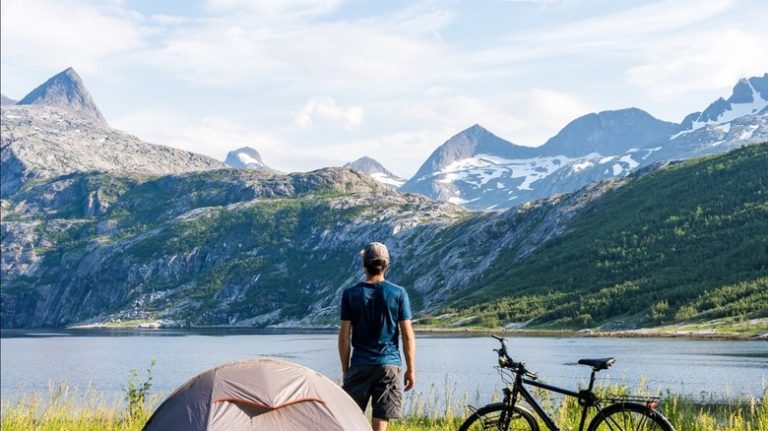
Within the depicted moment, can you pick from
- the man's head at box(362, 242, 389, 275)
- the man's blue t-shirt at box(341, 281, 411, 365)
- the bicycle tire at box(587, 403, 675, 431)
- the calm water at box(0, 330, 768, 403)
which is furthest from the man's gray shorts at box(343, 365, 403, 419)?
the calm water at box(0, 330, 768, 403)

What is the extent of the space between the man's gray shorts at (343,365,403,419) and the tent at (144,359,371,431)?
28 cm

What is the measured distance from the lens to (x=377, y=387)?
14680 mm

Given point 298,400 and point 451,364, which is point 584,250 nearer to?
point 451,364

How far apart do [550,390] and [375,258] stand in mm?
4301

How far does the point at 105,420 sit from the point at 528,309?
154 metres

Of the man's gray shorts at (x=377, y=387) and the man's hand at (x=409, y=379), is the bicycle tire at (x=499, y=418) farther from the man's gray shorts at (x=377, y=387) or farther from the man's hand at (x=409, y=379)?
the man's gray shorts at (x=377, y=387)

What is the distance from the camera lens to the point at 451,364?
76.4 metres

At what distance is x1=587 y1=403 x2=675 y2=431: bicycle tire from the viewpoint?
13.8 m

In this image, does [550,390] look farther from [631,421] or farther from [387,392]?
[387,392]

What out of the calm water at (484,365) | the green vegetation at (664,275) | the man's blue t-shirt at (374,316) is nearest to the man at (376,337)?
the man's blue t-shirt at (374,316)

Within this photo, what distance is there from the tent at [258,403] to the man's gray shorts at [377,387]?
0.28 m

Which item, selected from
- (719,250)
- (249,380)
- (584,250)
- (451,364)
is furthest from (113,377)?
(584,250)

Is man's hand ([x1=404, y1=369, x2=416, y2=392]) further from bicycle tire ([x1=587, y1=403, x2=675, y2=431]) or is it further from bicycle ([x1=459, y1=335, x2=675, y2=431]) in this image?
bicycle tire ([x1=587, y1=403, x2=675, y2=431])

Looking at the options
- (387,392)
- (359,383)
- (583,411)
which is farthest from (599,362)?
(359,383)
